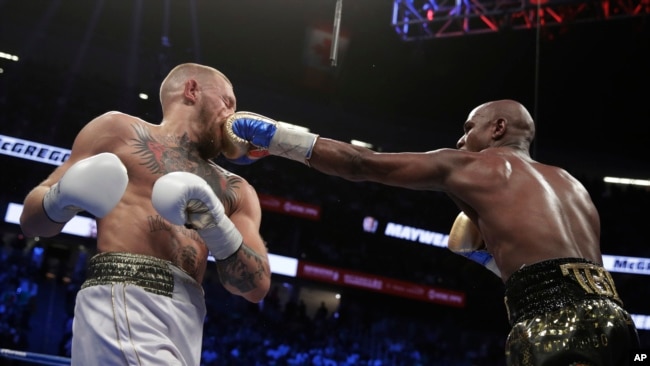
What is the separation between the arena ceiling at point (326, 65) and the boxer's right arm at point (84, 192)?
29.7 ft

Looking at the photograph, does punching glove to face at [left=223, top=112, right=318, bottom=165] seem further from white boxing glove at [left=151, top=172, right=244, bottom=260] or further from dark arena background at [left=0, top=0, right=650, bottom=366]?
dark arena background at [left=0, top=0, right=650, bottom=366]

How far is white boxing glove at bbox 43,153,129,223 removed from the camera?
5.91ft

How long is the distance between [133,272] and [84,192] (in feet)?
1.02

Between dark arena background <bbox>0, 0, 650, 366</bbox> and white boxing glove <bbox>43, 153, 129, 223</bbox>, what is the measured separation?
8638mm

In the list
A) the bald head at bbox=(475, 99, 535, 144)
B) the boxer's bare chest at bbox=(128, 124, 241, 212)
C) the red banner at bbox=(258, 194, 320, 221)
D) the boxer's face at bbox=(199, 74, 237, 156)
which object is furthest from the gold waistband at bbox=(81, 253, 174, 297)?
the red banner at bbox=(258, 194, 320, 221)

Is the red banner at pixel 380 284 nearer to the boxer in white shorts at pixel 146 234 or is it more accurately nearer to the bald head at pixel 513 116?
the bald head at pixel 513 116

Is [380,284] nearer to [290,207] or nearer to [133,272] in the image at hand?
[290,207]

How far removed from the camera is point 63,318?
10.2 metres

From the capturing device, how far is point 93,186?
5.89 ft

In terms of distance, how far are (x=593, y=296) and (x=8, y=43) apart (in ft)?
43.3

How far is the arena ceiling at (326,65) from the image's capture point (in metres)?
11.7

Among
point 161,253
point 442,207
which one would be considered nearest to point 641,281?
point 442,207

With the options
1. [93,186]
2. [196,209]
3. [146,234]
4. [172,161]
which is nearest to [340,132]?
[172,161]

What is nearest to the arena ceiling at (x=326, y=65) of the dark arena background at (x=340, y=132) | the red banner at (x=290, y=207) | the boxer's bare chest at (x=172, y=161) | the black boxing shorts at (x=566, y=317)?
the dark arena background at (x=340, y=132)
